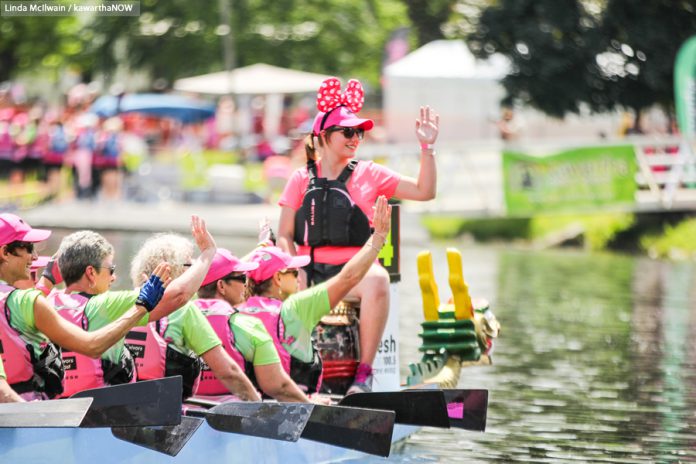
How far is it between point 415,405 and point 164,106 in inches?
1377

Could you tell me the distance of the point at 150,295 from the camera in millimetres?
6863

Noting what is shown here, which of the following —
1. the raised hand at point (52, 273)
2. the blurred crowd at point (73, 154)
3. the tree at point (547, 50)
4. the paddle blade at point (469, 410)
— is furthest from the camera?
the blurred crowd at point (73, 154)

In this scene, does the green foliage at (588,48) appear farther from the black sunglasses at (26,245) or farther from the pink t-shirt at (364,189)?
the black sunglasses at (26,245)

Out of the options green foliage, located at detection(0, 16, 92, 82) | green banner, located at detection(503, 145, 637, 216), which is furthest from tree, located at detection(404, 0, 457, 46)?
green banner, located at detection(503, 145, 637, 216)

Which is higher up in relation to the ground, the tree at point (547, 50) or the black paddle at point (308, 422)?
the tree at point (547, 50)

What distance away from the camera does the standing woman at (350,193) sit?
9.21 m

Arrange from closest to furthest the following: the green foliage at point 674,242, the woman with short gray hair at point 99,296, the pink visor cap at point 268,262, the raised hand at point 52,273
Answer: the woman with short gray hair at point 99,296
the pink visor cap at point 268,262
the raised hand at point 52,273
the green foliage at point 674,242

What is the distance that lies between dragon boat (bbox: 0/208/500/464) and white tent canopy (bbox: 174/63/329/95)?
2786 cm

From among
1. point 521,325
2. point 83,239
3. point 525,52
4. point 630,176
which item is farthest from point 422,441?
point 525,52

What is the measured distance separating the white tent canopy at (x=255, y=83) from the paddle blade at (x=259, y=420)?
29762 millimetres

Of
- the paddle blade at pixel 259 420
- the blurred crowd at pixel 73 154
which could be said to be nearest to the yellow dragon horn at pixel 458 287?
the paddle blade at pixel 259 420

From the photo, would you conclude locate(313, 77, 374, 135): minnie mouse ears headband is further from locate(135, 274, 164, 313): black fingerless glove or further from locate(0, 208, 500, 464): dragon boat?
locate(135, 274, 164, 313): black fingerless glove

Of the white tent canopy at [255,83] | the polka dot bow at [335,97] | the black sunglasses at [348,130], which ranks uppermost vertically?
the white tent canopy at [255,83]

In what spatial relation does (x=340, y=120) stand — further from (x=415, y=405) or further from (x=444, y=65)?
(x=444, y=65)
